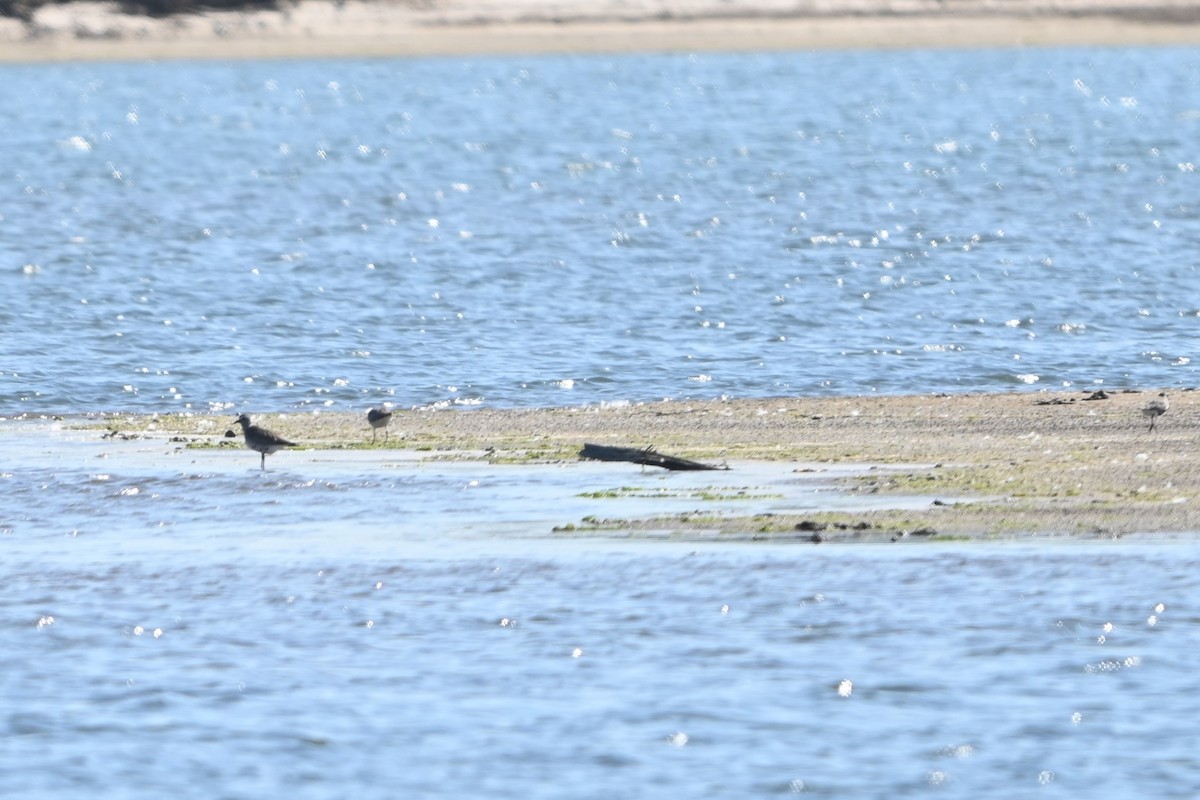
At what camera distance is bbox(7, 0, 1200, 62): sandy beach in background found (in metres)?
95.5

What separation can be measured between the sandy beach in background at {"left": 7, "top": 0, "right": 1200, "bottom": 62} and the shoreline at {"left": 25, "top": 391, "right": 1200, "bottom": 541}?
73906 millimetres

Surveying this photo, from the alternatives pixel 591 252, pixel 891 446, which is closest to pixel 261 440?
pixel 891 446

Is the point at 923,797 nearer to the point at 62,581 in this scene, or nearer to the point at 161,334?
the point at 62,581

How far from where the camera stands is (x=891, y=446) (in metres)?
18.0

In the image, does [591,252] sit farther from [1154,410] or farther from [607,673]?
[607,673]

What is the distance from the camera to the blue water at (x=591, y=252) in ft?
78.4

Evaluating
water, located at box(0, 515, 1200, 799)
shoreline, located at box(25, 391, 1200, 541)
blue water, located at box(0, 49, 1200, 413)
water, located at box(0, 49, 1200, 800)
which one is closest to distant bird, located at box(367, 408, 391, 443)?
shoreline, located at box(25, 391, 1200, 541)

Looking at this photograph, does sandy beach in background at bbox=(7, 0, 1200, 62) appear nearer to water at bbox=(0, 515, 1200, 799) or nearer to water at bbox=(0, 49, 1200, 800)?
water at bbox=(0, 49, 1200, 800)

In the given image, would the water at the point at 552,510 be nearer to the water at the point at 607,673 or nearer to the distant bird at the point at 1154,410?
the water at the point at 607,673

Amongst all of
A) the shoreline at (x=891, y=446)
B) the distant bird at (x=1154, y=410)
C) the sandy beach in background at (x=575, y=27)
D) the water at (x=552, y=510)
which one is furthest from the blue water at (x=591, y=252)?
the sandy beach in background at (x=575, y=27)

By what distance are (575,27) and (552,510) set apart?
271 feet

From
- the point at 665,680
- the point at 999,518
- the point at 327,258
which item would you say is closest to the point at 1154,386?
the point at 999,518

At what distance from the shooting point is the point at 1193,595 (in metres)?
13.3

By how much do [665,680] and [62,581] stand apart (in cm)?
390
